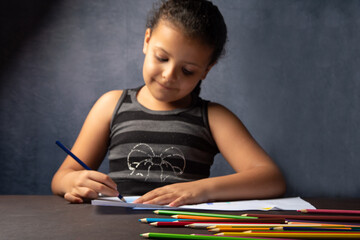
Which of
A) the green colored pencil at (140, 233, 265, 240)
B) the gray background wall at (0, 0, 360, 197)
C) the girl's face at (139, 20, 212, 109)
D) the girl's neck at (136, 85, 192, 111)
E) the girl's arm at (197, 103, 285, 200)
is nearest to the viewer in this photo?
the green colored pencil at (140, 233, 265, 240)

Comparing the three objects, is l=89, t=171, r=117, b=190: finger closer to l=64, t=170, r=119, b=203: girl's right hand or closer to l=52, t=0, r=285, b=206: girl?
l=64, t=170, r=119, b=203: girl's right hand

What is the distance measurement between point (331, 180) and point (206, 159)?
0.68 meters

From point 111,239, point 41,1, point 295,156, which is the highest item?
point 41,1

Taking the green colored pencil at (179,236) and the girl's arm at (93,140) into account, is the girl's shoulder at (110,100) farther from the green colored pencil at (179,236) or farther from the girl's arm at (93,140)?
the green colored pencil at (179,236)

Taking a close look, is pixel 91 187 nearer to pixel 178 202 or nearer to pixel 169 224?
pixel 178 202

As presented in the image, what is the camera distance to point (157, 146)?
38.4 inches

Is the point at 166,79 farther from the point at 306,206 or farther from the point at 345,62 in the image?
the point at 345,62

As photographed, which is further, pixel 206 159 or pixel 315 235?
pixel 206 159

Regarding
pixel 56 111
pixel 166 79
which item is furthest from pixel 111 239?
pixel 56 111

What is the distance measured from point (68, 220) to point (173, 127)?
465 millimetres

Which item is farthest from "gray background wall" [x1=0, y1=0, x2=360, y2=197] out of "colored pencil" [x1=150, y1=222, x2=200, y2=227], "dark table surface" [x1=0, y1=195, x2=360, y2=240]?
"colored pencil" [x1=150, y1=222, x2=200, y2=227]

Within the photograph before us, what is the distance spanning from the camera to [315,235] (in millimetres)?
461

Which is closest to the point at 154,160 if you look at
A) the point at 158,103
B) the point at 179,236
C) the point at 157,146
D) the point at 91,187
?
the point at 157,146

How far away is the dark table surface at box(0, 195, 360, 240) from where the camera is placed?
0.48 metres
